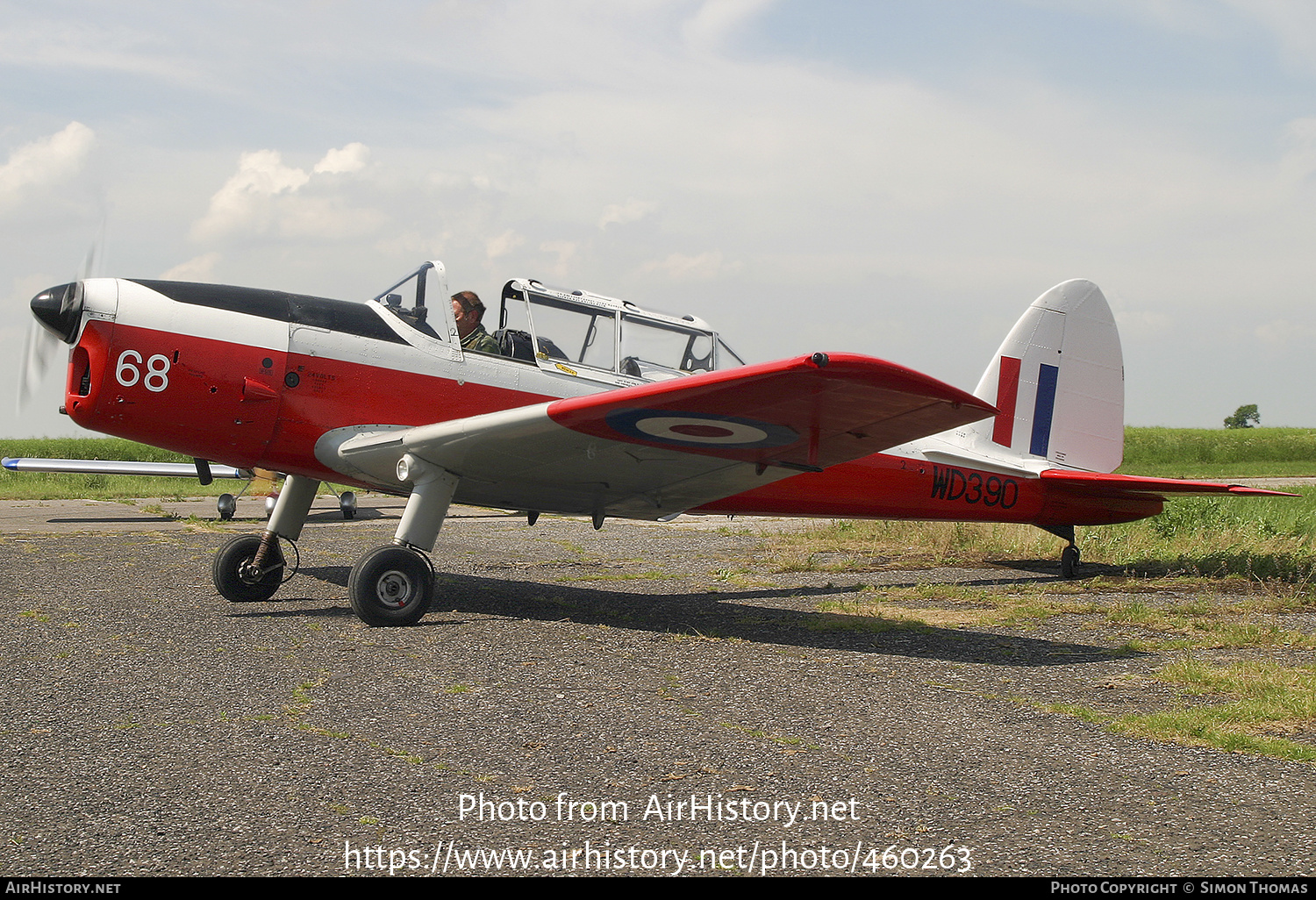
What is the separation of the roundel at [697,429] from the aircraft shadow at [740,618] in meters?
1.24

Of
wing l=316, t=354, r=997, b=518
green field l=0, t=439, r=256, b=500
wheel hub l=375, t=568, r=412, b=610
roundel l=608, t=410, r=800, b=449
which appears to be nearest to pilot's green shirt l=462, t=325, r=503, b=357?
wing l=316, t=354, r=997, b=518

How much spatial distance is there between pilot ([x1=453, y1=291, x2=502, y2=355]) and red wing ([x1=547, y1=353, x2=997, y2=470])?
1572 millimetres

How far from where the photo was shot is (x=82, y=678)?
14.8 ft

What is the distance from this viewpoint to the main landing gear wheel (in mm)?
5945

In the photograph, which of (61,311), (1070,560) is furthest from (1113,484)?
(61,311)

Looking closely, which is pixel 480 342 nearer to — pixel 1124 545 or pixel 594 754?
pixel 594 754

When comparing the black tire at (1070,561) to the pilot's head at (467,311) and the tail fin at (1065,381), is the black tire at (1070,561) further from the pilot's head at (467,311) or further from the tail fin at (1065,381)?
the pilot's head at (467,311)

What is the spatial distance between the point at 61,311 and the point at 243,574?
7.51ft

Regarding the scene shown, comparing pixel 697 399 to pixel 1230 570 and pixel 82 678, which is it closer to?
pixel 82 678

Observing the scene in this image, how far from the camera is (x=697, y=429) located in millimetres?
5824

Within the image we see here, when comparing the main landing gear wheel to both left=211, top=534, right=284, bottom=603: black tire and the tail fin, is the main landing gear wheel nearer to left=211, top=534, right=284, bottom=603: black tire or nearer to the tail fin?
left=211, top=534, right=284, bottom=603: black tire

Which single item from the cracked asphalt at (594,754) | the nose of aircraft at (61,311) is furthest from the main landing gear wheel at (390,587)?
the nose of aircraft at (61,311)
